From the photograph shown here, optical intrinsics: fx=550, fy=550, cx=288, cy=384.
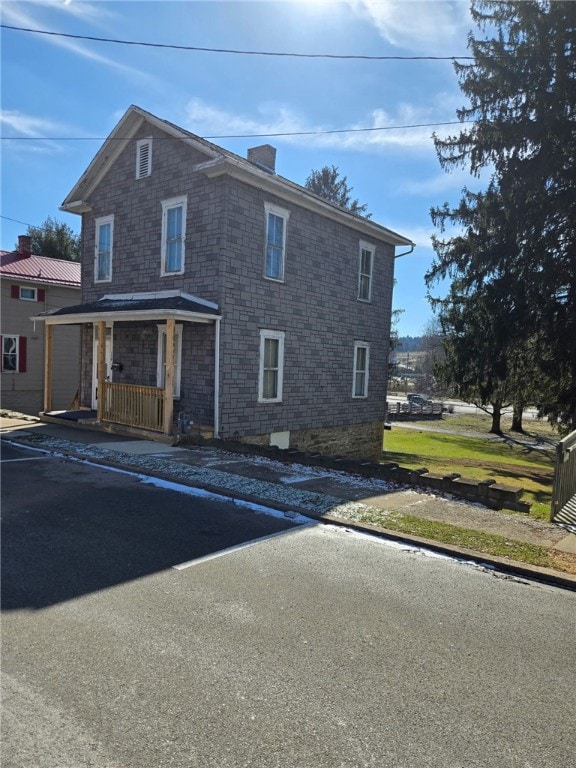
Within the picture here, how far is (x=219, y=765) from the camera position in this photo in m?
2.53

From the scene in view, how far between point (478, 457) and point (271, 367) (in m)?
13.0

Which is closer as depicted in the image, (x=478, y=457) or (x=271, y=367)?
(x=271, y=367)

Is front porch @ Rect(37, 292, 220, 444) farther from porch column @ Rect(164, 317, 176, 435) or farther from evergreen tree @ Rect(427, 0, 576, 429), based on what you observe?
evergreen tree @ Rect(427, 0, 576, 429)

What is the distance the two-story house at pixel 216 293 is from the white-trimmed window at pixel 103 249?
43 mm

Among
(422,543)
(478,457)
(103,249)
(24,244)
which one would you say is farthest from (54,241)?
(422,543)

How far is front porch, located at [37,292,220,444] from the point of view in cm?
1245

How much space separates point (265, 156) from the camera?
16.5 m

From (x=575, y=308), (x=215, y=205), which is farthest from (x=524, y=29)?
(x=215, y=205)

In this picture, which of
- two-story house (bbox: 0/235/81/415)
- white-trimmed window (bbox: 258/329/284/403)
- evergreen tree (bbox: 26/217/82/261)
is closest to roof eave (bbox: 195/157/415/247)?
white-trimmed window (bbox: 258/329/284/403)

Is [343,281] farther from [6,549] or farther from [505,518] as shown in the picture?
[6,549]

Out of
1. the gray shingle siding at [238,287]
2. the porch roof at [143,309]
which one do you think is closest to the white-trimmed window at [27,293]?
the gray shingle siding at [238,287]

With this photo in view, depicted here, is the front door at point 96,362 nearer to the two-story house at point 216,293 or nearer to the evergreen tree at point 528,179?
the two-story house at point 216,293

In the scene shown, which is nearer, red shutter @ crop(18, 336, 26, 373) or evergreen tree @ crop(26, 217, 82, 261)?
red shutter @ crop(18, 336, 26, 373)

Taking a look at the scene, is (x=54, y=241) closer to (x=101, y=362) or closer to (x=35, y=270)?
(x=35, y=270)
